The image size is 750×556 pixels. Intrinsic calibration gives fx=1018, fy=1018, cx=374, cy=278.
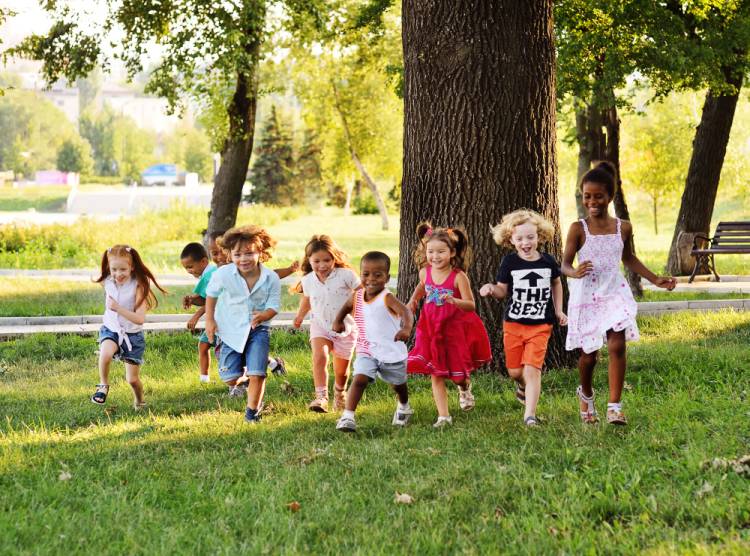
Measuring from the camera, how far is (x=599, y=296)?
22.2 ft

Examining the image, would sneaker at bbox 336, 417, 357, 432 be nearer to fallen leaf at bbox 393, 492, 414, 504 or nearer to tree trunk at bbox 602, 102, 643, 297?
fallen leaf at bbox 393, 492, 414, 504

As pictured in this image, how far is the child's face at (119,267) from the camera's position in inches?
307

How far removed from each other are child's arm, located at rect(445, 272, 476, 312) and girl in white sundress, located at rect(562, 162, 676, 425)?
654mm

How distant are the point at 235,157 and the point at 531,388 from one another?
13134mm

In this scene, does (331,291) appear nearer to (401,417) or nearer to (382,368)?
(382,368)

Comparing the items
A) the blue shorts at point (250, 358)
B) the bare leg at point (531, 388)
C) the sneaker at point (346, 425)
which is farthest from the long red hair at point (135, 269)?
the bare leg at point (531, 388)

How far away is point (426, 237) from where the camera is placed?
283 inches

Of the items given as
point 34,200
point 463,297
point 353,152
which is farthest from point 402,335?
point 34,200

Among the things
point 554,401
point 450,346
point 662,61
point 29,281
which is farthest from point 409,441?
point 29,281

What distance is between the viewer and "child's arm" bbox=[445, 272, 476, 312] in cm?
688

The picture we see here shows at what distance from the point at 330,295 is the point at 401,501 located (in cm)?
288

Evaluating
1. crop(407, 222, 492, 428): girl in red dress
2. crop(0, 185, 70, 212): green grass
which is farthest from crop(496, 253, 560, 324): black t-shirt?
crop(0, 185, 70, 212): green grass

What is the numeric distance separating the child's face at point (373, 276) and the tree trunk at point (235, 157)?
39.5 ft

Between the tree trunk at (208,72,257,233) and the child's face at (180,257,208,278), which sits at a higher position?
the tree trunk at (208,72,257,233)
